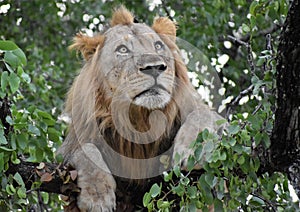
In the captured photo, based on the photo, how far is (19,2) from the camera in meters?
7.39

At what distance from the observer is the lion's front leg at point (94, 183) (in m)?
3.91

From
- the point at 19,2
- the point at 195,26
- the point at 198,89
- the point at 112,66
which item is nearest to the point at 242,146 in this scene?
the point at 112,66

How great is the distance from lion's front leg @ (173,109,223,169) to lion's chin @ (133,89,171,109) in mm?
174

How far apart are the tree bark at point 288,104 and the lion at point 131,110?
0.65 metres

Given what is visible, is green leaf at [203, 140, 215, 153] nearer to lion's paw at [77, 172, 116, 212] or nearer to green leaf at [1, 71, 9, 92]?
lion's paw at [77, 172, 116, 212]

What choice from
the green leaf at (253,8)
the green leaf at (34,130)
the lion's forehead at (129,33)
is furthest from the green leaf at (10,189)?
the green leaf at (253,8)

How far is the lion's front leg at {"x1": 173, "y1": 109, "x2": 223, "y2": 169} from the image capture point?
4.05 meters

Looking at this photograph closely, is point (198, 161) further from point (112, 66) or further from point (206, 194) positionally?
point (112, 66)

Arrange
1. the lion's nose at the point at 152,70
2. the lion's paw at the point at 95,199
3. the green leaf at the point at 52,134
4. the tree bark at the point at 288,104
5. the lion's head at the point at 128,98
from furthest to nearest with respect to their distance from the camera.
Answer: the lion's head at the point at 128,98, the lion's nose at the point at 152,70, the lion's paw at the point at 95,199, the green leaf at the point at 52,134, the tree bark at the point at 288,104

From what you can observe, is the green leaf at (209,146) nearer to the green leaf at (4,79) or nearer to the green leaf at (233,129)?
the green leaf at (233,129)

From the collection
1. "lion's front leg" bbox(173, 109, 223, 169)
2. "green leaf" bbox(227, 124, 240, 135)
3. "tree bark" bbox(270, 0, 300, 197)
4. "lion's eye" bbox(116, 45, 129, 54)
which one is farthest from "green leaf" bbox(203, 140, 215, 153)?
"lion's eye" bbox(116, 45, 129, 54)

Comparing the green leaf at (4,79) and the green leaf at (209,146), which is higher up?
the green leaf at (4,79)

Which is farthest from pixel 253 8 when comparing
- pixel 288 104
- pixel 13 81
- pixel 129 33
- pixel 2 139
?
pixel 2 139

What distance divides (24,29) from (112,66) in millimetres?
3432
